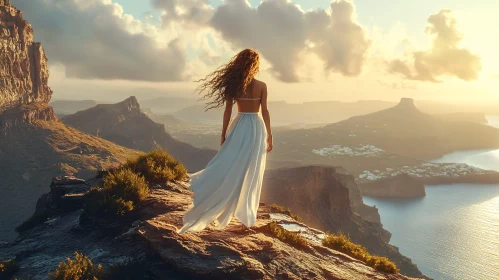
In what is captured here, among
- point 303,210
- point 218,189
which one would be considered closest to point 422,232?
point 303,210

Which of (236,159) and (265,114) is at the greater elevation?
(265,114)

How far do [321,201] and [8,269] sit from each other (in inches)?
3116

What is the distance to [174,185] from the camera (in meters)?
11.6

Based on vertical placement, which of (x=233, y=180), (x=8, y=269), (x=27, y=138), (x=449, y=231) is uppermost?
(x=233, y=180)

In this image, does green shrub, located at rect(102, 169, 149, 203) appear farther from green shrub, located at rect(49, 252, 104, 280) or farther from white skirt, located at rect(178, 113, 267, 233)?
green shrub, located at rect(49, 252, 104, 280)

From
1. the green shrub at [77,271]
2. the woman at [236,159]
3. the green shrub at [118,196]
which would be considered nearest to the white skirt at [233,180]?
the woman at [236,159]

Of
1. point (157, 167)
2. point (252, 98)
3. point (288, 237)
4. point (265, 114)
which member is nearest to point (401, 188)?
point (157, 167)

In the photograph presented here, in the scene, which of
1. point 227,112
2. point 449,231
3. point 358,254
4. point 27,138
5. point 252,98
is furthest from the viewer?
point 449,231

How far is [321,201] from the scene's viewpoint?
82.0 metres

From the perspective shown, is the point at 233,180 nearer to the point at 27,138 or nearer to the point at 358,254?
the point at 358,254

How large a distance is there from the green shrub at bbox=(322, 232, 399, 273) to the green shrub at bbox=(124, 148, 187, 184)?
5.70 m

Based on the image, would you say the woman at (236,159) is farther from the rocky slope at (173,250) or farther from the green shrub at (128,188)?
the green shrub at (128,188)

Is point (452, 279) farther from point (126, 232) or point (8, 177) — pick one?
point (8, 177)

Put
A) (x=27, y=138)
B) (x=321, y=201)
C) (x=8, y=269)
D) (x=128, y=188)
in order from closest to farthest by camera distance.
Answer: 1. (x=8, y=269)
2. (x=128, y=188)
3. (x=321, y=201)
4. (x=27, y=138)
